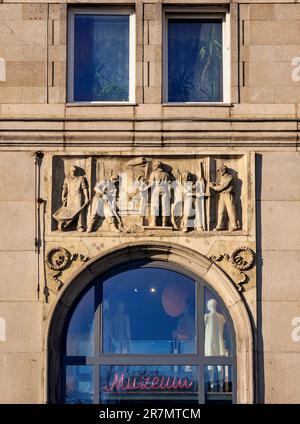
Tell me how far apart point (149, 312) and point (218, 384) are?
1.72 meters

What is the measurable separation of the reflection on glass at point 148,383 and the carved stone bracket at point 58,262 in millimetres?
1659

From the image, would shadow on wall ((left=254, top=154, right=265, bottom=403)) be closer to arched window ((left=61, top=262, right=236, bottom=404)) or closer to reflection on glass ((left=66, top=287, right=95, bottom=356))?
arched window ((left=61, top=262, right=236, bottom=404))

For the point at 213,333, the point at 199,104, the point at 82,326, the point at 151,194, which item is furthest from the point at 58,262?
the point at 199,104

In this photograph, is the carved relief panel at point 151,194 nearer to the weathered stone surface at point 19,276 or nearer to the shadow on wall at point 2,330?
the weathered stone surface at point 19,276

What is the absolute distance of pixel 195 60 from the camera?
27.2m

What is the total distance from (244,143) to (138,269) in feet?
9.36

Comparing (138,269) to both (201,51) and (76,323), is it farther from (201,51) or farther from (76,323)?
(201,51)

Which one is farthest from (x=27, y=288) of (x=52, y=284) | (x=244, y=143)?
(x=244, y=143)

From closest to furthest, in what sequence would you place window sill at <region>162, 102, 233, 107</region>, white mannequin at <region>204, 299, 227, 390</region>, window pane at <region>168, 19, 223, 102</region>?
1. white mannequin at <region>204, 299, 227, 390</region>
2. window sill at <region>162, 102, 233, 107</region>
3. window pane at <region>168, 19, 223, 102</region>

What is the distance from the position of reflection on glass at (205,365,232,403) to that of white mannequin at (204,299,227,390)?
2 centimetres

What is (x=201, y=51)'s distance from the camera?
89.5ft

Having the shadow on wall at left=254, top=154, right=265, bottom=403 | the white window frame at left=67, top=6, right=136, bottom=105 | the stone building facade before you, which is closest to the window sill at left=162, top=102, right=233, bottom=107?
the stone building facade

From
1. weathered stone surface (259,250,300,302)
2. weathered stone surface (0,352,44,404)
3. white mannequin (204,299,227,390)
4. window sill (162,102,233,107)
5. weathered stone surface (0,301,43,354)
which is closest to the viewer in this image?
weathered stone surface (0,352,44,404)

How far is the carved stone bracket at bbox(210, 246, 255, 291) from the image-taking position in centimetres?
2627
